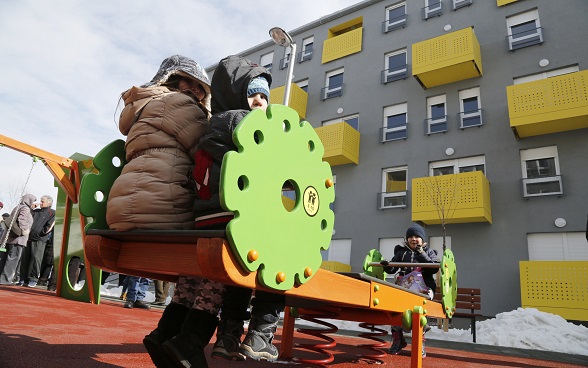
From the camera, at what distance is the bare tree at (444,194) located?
12.8 metres

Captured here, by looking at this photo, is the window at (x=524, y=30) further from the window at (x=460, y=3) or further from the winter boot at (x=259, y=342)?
the winter boot at (x=259, y=342)

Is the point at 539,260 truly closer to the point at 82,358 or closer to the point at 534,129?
the point at 534,129

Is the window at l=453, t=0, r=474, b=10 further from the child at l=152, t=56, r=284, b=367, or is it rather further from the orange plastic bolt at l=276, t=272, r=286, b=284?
the orange plastic bolt at l=276, t=272, r=286, b=284

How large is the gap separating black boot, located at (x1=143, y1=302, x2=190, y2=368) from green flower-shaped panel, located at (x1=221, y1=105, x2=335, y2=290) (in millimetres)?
→ 721

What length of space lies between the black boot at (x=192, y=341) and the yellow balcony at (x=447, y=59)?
582 inches

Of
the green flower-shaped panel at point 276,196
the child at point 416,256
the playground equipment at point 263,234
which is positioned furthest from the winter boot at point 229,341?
the child at point 416,256

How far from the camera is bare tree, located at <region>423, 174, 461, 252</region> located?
1277 cm

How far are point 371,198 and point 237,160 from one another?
1463 centimetres

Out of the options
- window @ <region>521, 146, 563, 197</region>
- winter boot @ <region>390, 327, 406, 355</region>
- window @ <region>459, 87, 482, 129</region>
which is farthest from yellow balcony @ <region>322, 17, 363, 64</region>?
winter boot @ <region>390, 327, 406, 355</region>

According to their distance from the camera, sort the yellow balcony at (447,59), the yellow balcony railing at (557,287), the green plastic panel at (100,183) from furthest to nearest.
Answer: the yellow balcony at (447,59), the yellow balcony railing at (557,287), the green plastic panel at (100,183)

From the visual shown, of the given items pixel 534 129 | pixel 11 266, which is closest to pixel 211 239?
pixel 11 266

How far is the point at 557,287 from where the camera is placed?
34.9ft

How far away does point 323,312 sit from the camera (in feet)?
9.53

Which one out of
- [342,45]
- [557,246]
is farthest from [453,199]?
[342,45]
